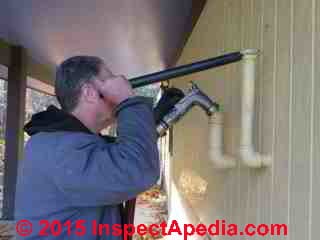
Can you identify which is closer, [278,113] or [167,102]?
[278,113]

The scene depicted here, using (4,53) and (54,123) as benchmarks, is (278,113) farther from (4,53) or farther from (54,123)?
(4,53)

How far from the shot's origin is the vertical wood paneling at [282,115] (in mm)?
1079

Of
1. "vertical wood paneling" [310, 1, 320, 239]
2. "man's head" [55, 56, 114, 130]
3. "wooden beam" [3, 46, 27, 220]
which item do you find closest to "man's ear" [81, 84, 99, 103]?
"man's head" [55, 56, 114, 130]

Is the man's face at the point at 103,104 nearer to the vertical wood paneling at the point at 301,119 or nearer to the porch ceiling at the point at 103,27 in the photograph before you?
the vertical wood paneling at the point at 301,119

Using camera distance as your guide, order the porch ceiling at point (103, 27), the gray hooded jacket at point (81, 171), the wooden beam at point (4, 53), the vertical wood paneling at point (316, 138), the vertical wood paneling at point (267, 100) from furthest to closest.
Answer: the wooden beam at point (4, 53), the porch ceiling at point (103, 27), the vertical wood paneling at point (267, 100), the gray hooded jacket at point (81, 171), the vertical wood paneling at point (316, 138)

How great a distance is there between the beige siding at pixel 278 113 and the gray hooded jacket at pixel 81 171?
0.37m

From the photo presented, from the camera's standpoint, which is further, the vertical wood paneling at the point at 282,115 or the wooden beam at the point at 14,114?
the wooden beam at the point at 14,114

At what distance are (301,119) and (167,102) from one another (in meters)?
0.56

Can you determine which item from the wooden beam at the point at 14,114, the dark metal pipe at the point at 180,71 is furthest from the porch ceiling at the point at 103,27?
the dark metal pipe at the point at 180,71

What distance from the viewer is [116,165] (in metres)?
0.98

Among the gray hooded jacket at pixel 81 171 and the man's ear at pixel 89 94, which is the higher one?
the man's ear at pixel 89 94

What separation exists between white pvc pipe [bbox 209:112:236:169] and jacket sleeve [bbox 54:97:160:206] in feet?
1.49

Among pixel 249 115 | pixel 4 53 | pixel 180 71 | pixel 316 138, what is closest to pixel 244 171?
pixel 249 115

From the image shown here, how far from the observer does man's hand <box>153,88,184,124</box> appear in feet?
4.49
